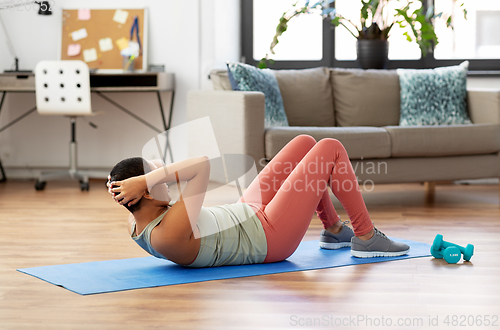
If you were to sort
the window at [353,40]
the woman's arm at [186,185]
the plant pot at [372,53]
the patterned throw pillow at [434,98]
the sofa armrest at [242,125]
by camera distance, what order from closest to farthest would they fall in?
the woman's arm at [186,185] < the sofa armrest at [242,125] < the patterned throw pillow at [434,98] < the plant pot at [372,53] < the window at [353,40]

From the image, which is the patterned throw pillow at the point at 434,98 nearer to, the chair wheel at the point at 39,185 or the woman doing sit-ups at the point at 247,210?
the woman doing sit-ups at the point at 247,210

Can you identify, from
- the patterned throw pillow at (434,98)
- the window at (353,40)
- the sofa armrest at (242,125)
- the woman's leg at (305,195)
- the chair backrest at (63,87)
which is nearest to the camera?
the woman's leg at (305,195)

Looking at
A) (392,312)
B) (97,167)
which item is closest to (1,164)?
(97,167)

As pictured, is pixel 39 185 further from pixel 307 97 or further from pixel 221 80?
pixel 307 97

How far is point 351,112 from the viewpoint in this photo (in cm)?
373

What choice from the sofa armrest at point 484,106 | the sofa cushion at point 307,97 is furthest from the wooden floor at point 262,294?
the sofa cushion at point 307,97

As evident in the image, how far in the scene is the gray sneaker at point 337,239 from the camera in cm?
222

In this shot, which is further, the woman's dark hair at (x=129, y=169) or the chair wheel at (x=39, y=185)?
the chair wheel at (x=39, y=185)

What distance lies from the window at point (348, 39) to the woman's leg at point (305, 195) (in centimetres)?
284

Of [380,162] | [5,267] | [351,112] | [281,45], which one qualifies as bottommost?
[5,267]

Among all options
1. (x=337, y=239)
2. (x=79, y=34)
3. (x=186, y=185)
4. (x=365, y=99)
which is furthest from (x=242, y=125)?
(x=79, y=34)

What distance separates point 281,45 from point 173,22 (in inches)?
34.1

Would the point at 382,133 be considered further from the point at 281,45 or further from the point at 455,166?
the point at 281,45

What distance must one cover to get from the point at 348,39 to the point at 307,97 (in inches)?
46.8
